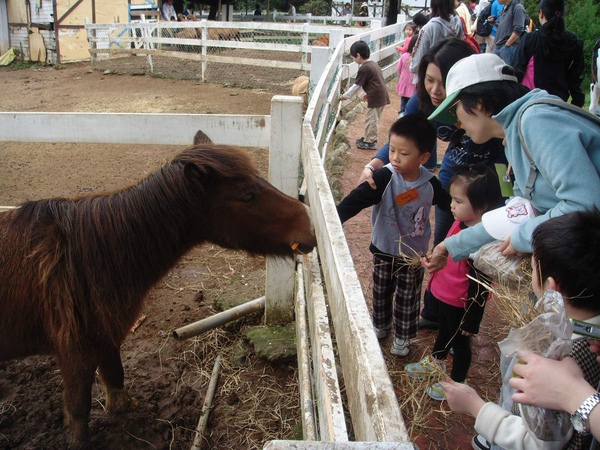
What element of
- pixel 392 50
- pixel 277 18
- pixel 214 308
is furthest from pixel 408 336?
pixel 277 18

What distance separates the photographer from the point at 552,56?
524cm

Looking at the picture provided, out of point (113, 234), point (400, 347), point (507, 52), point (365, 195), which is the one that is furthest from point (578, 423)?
point (507, 52)

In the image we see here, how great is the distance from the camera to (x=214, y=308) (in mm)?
3770

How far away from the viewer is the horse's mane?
2.31 meters

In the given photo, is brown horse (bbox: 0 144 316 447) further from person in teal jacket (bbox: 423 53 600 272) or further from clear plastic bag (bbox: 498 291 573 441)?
clear plastic bag (bbox: 498 291 573 441)

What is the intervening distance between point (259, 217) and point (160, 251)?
1.74 ft

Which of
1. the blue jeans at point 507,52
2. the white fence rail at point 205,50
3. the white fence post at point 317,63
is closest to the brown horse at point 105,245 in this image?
the white fence post at point 317,63

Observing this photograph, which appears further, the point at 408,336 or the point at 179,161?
the point at 408,336

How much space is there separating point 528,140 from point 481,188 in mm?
800

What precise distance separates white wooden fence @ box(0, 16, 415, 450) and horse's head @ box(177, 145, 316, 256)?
0.54ft

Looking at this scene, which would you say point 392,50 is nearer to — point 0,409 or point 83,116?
point 83,116

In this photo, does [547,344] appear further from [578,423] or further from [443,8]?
[443,8]

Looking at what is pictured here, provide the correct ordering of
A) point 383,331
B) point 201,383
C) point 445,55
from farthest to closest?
point 383,331, point 201,383, point 445,55

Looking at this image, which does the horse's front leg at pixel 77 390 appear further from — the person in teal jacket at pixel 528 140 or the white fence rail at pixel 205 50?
the white fence rail at pixel 205 50
